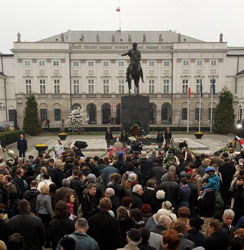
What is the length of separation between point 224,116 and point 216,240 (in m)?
35.5

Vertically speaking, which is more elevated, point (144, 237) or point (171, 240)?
point (171, 240)

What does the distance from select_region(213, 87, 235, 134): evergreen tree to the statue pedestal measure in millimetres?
18361

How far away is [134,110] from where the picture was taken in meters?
23.4

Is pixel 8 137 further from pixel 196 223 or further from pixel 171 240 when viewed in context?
pixel 171 240

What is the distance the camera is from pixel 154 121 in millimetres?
57875

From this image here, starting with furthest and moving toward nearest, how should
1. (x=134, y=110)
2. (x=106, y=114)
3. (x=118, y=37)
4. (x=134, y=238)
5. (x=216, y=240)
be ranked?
(x=118, y=37) < (x=106, y=114) < (x=134, y=110) < (x=216, y=240) < (x=134, y=238)

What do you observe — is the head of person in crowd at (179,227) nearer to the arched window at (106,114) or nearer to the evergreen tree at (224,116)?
the evergreen tree at (224,116)

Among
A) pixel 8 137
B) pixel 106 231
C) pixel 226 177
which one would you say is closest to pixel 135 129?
pixel 8 137

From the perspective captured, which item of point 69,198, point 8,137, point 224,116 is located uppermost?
point 224,116

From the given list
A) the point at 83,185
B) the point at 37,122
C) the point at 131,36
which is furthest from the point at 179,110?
the point at 83,185

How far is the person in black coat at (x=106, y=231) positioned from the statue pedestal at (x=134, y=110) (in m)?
18.2

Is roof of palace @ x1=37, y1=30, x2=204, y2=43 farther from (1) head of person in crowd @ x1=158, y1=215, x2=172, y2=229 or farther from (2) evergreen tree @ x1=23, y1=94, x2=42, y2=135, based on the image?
(1) head of person in crowd @ x1=158, y1=215, x2=172, y2=229

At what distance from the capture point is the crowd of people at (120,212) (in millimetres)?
4465

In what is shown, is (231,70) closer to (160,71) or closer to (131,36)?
(160,71)
